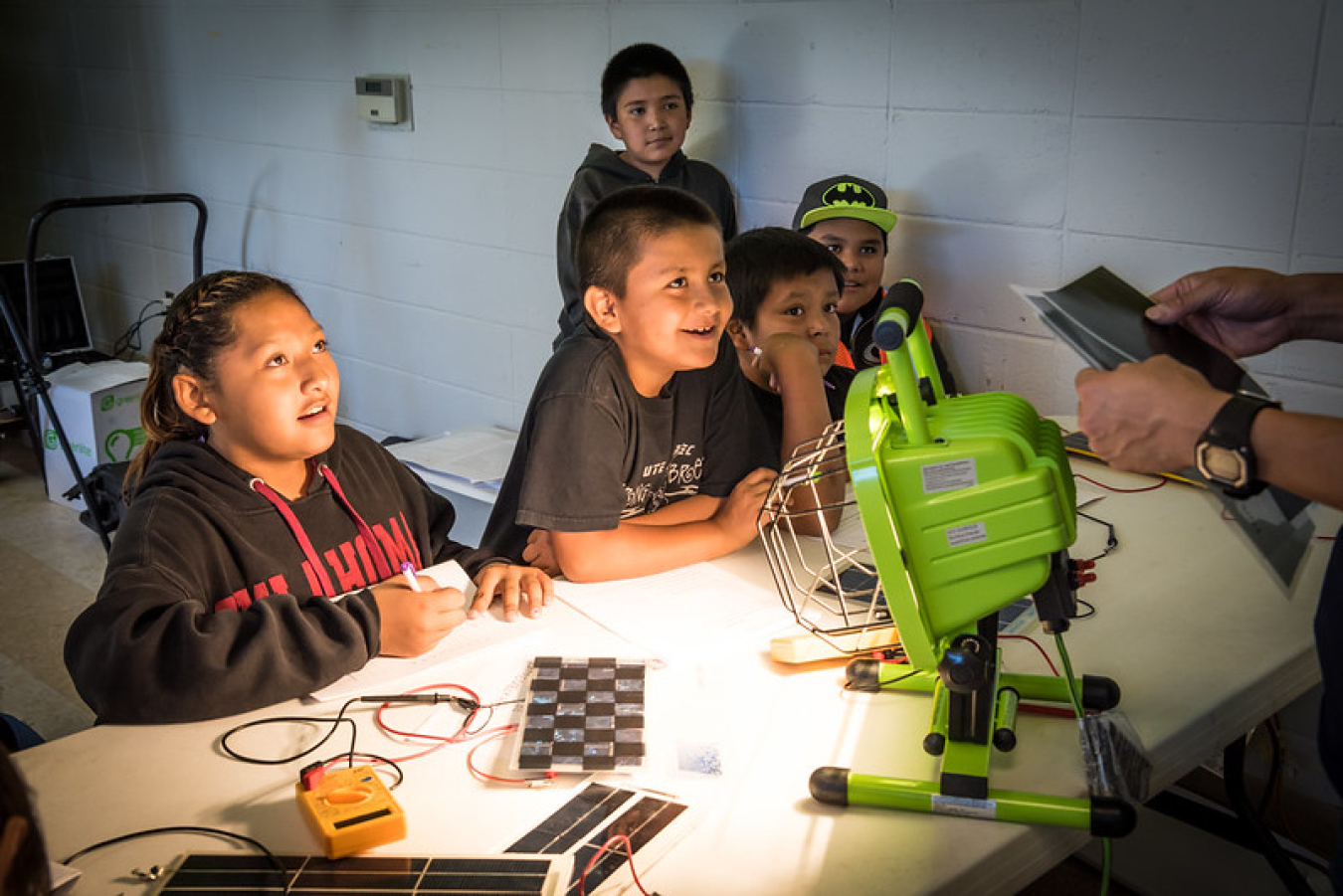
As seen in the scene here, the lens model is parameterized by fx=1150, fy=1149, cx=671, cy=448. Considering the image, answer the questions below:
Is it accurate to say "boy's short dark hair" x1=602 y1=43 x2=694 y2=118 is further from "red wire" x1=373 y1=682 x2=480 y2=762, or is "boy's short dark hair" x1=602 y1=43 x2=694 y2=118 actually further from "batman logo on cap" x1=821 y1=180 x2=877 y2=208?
"red wire" x1=373 y1=682 x2=480 y2=762

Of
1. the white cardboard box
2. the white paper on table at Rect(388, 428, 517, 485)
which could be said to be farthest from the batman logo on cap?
the white cardboard box

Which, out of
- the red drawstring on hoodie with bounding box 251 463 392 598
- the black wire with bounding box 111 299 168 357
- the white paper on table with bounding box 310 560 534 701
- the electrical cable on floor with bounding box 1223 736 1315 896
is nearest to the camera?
the white paper on table with bounding box 310 560 534 701

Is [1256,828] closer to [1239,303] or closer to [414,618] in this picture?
[1239,303]

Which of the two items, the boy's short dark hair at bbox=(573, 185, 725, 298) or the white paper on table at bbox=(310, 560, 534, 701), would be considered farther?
the boy's short dark hair at bbox=(573, 185, 725, 298)

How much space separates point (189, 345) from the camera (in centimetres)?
163

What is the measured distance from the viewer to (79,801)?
1.15 meters

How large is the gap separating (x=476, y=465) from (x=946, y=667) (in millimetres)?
2297

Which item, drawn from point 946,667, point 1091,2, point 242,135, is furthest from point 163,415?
point 242,135

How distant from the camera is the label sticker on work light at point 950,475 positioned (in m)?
1.09

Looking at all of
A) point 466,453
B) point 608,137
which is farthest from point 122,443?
point 608,137

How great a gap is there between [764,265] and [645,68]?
3.41 feet

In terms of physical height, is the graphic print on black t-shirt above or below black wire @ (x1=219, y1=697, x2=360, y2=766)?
above

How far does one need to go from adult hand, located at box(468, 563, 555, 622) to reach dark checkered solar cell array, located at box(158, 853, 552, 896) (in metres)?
0.54

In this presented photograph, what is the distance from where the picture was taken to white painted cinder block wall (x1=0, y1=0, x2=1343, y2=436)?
7.47 ft
